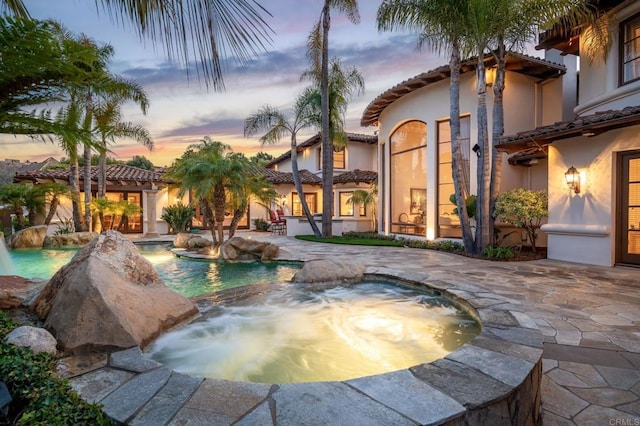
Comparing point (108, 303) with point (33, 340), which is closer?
point (33, 340)

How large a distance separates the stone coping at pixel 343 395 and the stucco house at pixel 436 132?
9.73 metres

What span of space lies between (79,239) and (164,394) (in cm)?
1414

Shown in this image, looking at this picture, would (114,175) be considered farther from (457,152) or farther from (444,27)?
(444,27)

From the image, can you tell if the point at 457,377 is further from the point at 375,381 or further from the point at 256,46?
the point at 256,46

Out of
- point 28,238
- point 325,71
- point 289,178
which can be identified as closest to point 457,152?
point 325,71

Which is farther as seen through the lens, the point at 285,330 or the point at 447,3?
the point at 447,3

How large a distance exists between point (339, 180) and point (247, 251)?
10362mm

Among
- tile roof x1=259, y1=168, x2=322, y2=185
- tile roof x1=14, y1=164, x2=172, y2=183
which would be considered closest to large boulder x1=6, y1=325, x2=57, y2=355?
tile roof x1=14, y1=164, x2=172, y2=183

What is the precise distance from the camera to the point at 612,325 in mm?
3812

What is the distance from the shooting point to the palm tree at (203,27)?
1397 millimetres

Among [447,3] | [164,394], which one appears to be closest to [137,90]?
[447,3]

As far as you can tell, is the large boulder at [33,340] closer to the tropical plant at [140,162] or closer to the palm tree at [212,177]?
the palm tree at [212,177]

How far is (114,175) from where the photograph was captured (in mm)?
18312

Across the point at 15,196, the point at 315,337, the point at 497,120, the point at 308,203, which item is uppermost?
the point at 497,120
